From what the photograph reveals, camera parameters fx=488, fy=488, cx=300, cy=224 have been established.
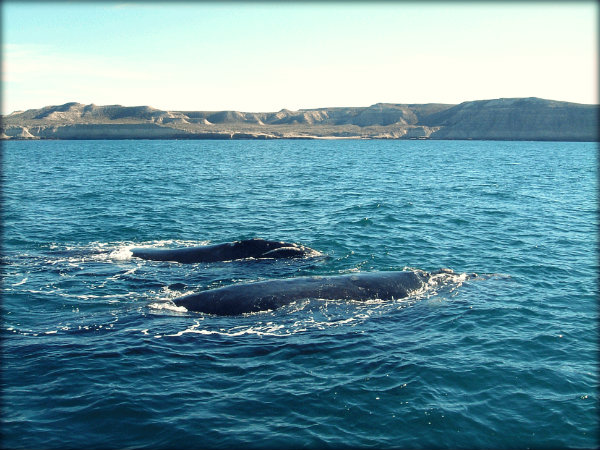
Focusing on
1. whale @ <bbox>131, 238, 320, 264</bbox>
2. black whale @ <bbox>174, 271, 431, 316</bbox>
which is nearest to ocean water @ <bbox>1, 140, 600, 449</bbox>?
black whale @ <bbox>174, 271, 431, 316</bbox>

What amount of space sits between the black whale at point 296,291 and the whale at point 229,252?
5.88 metres

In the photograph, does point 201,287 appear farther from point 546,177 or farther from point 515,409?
point 546,177

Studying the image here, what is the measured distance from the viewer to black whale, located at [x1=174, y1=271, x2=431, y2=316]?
18.7m

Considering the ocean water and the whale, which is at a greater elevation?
the whale

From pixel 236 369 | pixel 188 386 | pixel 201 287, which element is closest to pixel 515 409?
pixel 236 369

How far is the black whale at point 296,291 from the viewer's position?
61.5ft

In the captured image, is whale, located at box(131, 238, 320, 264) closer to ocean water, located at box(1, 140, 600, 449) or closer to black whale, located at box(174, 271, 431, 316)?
ocean water, located at box(1, 140, 600, 449)

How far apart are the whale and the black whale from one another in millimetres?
5877

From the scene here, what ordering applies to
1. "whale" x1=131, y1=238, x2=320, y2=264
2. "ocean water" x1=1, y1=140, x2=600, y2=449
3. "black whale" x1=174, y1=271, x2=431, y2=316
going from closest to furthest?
"ocean water" x1=1, y1=140, x2=600, y2=449 < "black whale" x1=174, y1=271, x2=431, y2=316 < "whale" x1=131, y1=238, x2=320, y2=264

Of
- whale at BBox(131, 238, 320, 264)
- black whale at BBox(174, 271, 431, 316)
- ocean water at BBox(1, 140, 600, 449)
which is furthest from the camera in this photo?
whale at BBox(131, 238, 320, 264)

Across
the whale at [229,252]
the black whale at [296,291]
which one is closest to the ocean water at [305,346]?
the black whale at [296,291]

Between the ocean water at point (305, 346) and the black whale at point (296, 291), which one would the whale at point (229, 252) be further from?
the black whale at point (296, 291)

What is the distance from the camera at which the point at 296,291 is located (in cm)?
1977

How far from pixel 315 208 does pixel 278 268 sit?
20154 mm
